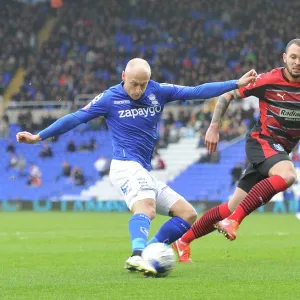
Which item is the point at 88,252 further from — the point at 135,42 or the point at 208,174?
the point at 135,42

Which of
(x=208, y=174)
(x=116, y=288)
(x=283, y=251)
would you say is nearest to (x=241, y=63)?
(x=208, y=174)

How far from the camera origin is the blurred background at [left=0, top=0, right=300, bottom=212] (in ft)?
105

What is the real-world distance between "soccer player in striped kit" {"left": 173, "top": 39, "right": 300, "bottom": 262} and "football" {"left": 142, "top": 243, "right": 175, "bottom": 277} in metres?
1.03

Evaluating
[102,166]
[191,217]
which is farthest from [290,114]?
[102,166]

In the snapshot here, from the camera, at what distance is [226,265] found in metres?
9.33

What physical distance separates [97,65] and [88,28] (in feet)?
10.4

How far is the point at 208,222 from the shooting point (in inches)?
384

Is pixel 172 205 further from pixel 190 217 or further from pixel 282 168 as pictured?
pixel 282 168

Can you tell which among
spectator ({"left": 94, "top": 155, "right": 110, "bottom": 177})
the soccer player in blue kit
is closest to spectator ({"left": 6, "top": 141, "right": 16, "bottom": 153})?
spectator ({"left": 94, "top": 155, "right": 110, "bottom": 177})

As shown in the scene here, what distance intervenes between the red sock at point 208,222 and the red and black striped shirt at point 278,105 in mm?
1020

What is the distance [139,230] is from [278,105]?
226 cm

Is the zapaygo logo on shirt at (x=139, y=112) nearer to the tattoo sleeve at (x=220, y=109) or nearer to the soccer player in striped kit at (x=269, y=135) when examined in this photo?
the soccer player in striped kit at (x=269, y=135)

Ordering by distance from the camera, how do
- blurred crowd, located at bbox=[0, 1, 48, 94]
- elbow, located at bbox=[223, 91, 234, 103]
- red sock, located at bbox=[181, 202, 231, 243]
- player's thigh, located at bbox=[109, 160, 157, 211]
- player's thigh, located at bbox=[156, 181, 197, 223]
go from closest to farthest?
1. player's thigh, located at bbox=[109, 160, 157, 211]
2. player's thigh, located at bbox=[156, 181, 197, 223]
3. elbow, located at bbox=[223, 91, 234, 103]
4. red sock, located at bbox=[181, 202, 231, 243]
5. blurred crowd, located at bbox=[0, 1, 48, 94]

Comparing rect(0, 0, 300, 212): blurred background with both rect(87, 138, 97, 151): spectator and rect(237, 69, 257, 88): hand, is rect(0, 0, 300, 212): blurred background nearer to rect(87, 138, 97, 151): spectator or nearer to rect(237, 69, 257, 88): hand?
rect(87, 138, 97, 151): spectator
